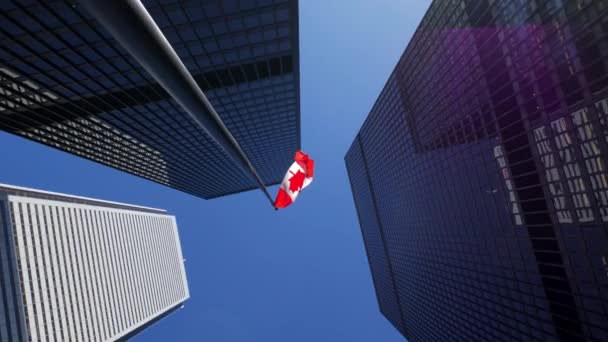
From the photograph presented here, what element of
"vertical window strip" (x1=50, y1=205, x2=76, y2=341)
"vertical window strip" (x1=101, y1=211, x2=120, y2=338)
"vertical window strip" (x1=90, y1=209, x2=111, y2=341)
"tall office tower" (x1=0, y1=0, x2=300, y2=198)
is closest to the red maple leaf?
"tall office tower" (x1=0, y1=0, x2=300, y2=198)

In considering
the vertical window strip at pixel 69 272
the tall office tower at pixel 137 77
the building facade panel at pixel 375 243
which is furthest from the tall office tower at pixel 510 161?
the vertical window strip at pixel 69 272

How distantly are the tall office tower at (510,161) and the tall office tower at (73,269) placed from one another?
82.1m

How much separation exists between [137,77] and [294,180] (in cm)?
4564

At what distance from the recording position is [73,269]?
117 m

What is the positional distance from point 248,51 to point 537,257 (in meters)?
43.1

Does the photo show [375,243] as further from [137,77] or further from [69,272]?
[137,77]

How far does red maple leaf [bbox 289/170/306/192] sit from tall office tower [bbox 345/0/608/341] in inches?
1029

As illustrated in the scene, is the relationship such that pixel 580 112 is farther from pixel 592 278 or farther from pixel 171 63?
pixel 171 63

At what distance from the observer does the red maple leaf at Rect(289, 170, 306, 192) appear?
73.8 ft

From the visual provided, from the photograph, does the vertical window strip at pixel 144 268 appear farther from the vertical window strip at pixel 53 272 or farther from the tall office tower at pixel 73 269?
the vertical window strip at pixel 53 272

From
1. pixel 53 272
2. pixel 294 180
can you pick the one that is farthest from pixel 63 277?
pixel 294 180

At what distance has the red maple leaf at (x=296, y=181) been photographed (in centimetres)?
2248

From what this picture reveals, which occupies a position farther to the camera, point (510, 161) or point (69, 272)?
point (69, 272)

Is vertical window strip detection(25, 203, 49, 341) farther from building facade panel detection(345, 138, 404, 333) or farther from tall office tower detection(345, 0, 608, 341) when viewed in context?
building facade panel detection(345, 138, 404, 333)
